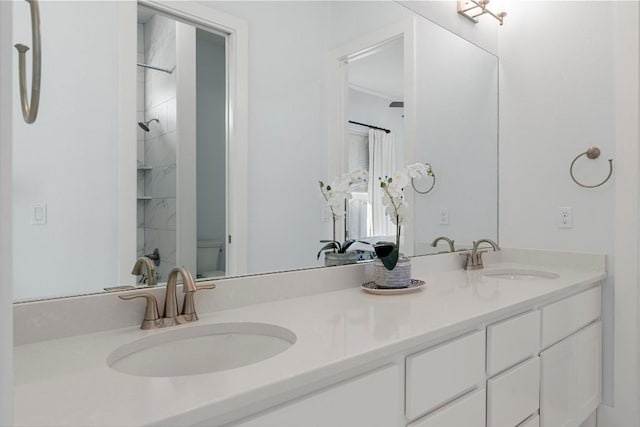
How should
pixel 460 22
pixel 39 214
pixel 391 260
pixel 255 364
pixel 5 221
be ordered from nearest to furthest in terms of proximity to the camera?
pixel 5 221 < pixel 255 364 < pixel 39 214 < pixel 391 260 < pixel 460 22

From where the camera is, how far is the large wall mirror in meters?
→ 0.99

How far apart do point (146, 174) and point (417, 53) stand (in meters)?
1.41

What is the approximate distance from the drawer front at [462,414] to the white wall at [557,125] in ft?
3.86

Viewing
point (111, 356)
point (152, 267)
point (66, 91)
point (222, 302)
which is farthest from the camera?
point (222, 302)

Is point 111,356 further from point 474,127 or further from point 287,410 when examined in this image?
point 474,127

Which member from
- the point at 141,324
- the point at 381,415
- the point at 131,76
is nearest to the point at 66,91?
the point at 131,76

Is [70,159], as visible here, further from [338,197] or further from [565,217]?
[565,217]


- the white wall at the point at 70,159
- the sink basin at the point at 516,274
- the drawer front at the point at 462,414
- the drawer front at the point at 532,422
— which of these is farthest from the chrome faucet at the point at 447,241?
the white wall at the point at 70,159

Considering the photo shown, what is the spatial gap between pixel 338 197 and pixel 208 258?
0.54 metres

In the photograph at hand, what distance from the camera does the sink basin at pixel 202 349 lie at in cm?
94

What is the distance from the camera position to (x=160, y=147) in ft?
3.76

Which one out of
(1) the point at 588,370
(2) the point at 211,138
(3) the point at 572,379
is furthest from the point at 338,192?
(1) the point at 588,370

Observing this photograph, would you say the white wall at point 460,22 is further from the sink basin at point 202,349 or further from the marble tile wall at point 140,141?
the sink basin at point 202,349

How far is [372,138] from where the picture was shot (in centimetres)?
171
